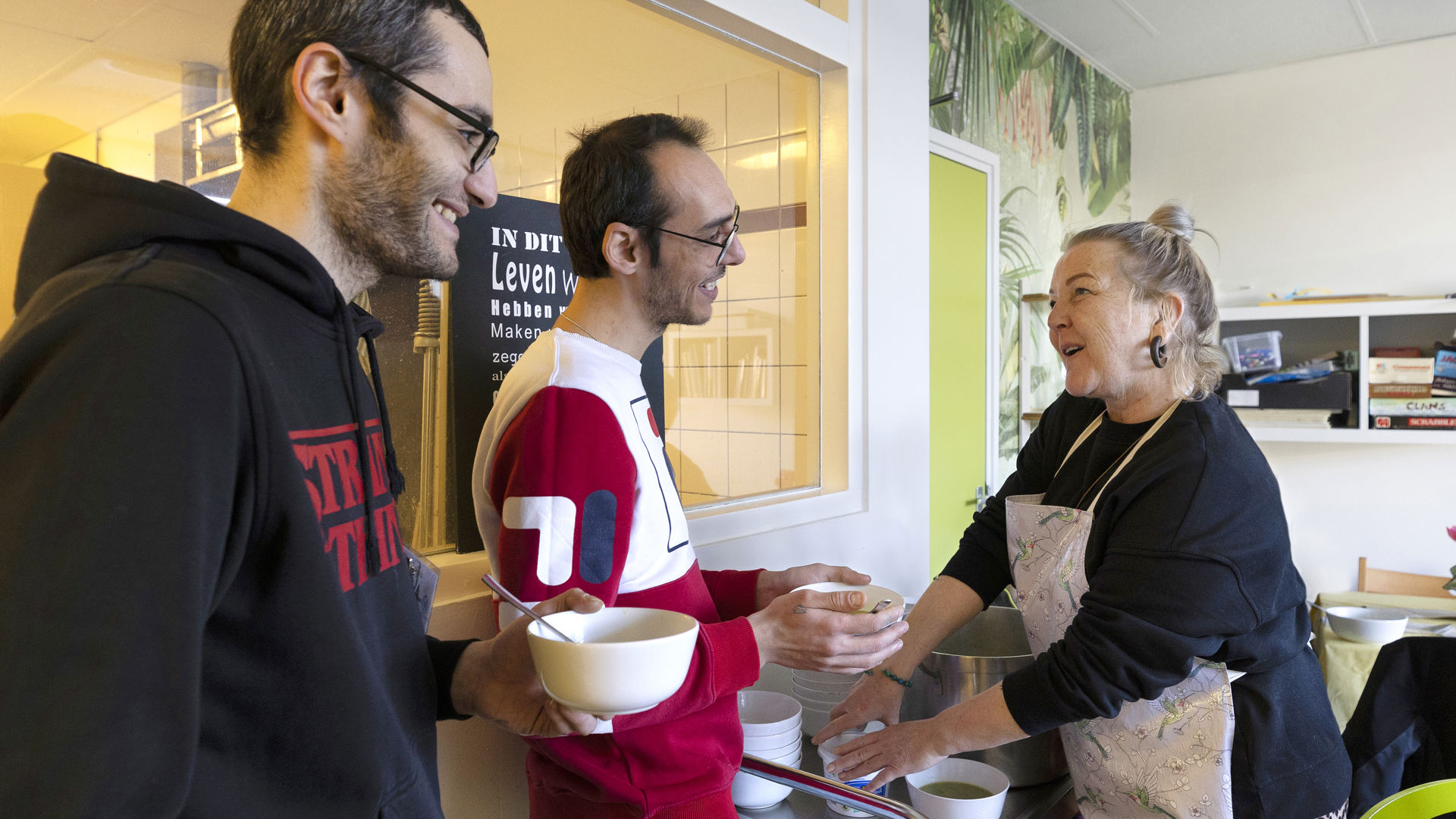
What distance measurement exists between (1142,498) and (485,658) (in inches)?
35.7

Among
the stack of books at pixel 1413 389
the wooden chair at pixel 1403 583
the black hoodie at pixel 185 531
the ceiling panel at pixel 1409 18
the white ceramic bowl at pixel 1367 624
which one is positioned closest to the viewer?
the black hoodie at pixel 185 531

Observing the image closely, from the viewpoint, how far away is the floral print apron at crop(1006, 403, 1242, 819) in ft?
4.01

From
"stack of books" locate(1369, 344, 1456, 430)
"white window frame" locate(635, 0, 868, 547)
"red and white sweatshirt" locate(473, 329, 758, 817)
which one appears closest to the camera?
"red and white sweatshirt" locate(473, 329, 758, 817)

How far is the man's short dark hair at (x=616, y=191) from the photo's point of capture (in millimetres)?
1148

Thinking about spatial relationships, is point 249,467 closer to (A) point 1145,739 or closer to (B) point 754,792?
(B) point 754,792

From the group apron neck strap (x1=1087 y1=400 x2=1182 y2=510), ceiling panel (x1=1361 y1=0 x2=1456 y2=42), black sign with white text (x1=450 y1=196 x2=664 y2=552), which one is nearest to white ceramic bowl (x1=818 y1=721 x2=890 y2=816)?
apron neck strap (x1=1087 y1=400 x2=1182 y2=510)

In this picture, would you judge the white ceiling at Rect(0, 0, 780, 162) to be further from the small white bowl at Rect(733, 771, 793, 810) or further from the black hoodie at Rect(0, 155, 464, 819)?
the small white bowl at Rect(733, 771, 793, 810)

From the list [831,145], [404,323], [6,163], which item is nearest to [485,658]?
[404,323]

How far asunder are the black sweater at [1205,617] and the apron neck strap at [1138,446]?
0.01 metres

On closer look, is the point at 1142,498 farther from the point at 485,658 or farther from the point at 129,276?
the point at 129,276

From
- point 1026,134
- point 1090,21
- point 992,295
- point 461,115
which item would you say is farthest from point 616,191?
point 1090,21

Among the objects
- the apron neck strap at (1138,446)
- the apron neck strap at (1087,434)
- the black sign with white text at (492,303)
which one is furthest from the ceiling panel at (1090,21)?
the black sign with white text at (492,303)

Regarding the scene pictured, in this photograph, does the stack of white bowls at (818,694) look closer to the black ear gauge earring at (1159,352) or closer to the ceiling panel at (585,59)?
the black ear gauge earring at (1159,352)

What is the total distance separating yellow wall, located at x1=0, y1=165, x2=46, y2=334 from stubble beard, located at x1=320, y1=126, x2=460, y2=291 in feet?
1.55
